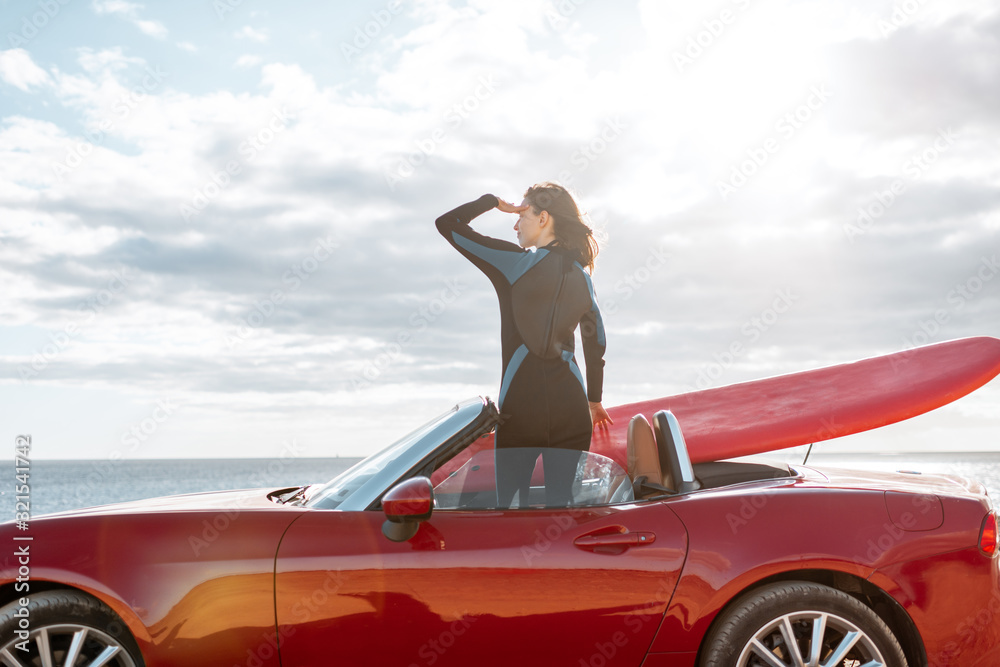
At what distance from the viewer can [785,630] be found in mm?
2775

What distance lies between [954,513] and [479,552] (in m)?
1.75

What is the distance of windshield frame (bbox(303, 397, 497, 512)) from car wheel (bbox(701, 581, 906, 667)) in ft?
3.83

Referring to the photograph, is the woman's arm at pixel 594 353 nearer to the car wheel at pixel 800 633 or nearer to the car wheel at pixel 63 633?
the car wheel at pixel 800 633

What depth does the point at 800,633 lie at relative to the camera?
281 centimetres

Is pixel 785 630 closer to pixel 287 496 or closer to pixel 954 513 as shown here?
pixel 954 513

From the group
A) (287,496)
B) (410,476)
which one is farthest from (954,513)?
(287,496)

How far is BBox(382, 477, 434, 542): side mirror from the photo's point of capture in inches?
103

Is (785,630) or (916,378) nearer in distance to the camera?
(785,630)

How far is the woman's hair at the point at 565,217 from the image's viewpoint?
13.2ft

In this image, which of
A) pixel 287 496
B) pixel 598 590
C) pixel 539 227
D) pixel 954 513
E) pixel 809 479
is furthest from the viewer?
pixel 539 227

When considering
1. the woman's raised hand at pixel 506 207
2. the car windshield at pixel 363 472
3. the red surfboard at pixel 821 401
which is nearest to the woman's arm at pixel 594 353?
the red surfboard at pixel 821 401

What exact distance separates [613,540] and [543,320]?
4.25 ft

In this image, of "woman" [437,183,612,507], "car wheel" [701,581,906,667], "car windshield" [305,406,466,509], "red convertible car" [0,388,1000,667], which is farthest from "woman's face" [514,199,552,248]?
"car wheel" [701,581,906,667]

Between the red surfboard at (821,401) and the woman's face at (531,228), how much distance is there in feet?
3.47
